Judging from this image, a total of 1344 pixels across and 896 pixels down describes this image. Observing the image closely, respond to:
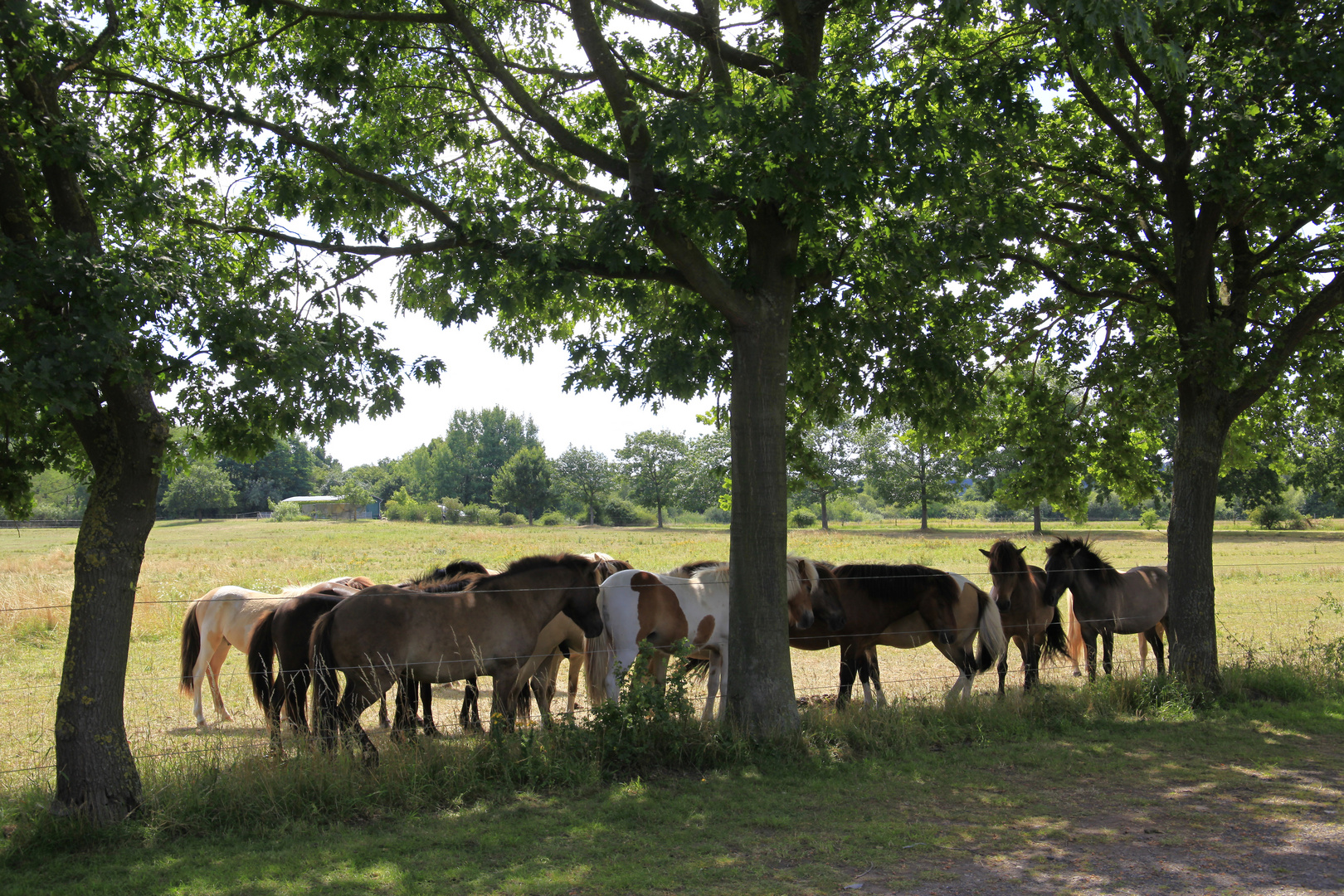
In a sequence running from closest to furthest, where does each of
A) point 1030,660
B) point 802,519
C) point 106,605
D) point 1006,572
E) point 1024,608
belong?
point 106,605
point 1006,572
point 1030,660
point 1024,608
point 802,519

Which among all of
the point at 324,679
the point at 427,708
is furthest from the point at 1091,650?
the point at 324,679

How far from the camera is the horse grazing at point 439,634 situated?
7.17 metres

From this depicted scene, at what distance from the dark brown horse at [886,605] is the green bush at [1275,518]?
2234 inches

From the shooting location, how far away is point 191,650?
9719 millimetres

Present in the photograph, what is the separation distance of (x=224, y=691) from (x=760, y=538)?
311 inches

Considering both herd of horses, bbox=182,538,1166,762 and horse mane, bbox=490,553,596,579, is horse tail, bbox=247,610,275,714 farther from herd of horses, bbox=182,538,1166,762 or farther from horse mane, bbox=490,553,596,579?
horse mane, bbox=490,553,596,579

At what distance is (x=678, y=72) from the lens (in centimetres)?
908

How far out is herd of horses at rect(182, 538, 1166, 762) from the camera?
7344 mm

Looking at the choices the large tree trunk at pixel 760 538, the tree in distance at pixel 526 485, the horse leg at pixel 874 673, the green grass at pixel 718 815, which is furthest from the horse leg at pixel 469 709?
the tree in distance at pixel 526 485

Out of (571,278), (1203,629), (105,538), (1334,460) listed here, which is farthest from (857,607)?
(1334,460)

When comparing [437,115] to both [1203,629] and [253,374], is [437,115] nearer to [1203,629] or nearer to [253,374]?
[253,374]

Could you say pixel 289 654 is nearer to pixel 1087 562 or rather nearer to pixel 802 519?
pixel 1087 562

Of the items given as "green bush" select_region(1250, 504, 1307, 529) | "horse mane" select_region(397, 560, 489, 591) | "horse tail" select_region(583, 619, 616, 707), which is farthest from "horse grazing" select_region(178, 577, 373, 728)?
"green bush" select_region(1250, 504, 1307, 529)

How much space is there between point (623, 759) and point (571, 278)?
4232 millimetres
